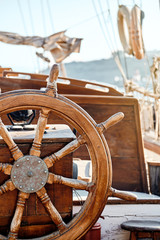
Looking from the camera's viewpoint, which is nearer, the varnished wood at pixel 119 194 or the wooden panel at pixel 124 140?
the varnished wood at pixel 119 194

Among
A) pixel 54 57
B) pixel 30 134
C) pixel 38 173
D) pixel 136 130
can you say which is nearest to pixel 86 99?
pixel 136 130

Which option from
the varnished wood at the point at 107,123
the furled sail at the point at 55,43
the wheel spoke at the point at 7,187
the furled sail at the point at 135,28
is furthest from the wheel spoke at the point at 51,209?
the furled sail at the point at 135,28

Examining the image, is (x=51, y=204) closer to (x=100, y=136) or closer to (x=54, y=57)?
(x=100, y=136)

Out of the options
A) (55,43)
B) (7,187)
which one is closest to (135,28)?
(55,43)

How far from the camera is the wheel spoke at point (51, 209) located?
3.62 ft

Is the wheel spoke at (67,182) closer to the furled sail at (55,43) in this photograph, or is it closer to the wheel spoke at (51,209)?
the wheel spoke at (51,209)

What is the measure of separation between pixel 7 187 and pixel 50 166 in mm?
176

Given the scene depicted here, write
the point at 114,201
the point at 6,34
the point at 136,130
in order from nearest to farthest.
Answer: the point at 114,201 → the point at 136,130 → the point at 6,34

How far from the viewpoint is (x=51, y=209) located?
1.11 metres

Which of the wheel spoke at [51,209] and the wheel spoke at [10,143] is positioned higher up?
the wheel spoke at [10,143]

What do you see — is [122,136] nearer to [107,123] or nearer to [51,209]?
[107,123]

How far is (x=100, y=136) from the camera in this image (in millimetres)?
1145

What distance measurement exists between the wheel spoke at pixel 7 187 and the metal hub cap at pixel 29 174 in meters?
0.01

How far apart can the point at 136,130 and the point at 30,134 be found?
121 cm
